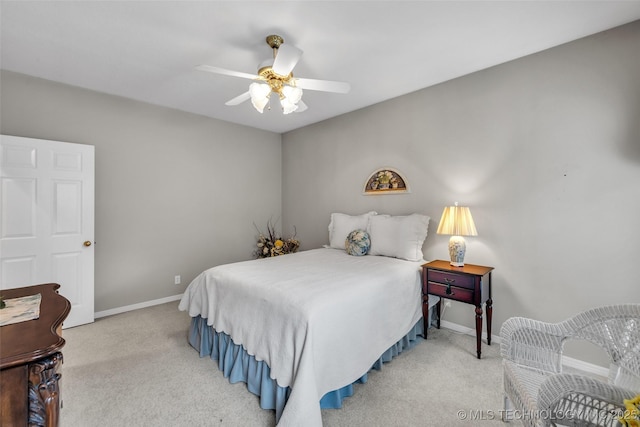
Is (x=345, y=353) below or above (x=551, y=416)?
below

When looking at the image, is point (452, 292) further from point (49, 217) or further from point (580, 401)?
point (49, 217)

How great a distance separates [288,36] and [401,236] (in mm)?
2156

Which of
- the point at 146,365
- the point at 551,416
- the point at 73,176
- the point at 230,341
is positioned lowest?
the point at 146,365

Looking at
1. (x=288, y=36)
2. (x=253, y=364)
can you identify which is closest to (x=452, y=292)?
(x=253, y=364)

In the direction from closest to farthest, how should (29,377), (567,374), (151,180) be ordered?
1. (29,377)
2. (567,374)
3. (151,180)

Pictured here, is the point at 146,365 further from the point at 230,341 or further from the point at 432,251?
the point at 432,251

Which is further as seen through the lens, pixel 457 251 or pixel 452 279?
pixel 457 251

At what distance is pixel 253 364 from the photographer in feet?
6.27

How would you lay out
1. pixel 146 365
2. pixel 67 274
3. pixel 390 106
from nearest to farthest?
pixel 146 365 → pixel 67 274 → pixel 390 106

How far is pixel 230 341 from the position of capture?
2109 millimetres

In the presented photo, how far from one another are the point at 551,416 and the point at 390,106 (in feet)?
10.5

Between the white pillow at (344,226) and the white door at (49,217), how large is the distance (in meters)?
2.82

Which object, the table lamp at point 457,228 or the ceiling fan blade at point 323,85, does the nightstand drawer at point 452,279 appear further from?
the ceiling fan blade at point 323,85

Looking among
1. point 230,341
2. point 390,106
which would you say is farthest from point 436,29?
point 230,341
